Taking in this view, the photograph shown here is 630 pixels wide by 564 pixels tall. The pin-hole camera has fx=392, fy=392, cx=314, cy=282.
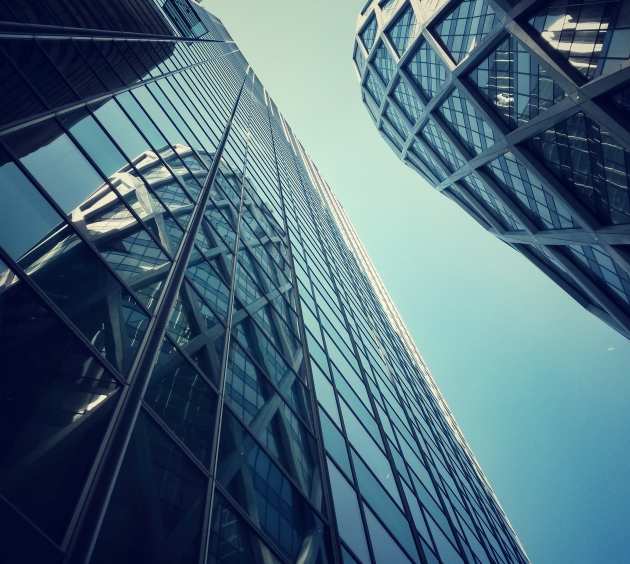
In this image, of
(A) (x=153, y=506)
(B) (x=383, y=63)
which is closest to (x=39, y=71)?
(A) (x=153, y=506)

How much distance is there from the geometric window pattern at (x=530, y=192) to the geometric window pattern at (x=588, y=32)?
8.01 meters

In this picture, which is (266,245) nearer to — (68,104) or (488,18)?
(68,104)

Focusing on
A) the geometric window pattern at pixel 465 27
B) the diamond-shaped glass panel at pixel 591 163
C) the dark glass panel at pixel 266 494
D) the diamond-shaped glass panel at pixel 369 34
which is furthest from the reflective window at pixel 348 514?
the diamond-shaped glass panel at pixel 369 34

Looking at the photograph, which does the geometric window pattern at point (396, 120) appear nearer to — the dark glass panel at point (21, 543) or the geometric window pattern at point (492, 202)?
the geometric window pattern at point (492, 202)

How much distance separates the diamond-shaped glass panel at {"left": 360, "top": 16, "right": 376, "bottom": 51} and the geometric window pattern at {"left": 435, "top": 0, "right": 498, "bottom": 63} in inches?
779

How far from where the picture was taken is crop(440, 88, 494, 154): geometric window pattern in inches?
1111

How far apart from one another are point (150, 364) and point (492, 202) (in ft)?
128

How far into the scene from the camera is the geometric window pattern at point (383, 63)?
4199 cm

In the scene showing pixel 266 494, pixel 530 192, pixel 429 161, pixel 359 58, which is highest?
pixel 359 58

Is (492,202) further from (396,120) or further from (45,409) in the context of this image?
(45,409)

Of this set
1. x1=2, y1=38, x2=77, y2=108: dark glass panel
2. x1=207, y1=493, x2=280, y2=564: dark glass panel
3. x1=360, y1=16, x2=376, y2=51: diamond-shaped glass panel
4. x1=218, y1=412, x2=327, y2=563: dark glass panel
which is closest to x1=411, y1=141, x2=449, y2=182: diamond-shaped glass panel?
x1=360, y1=16, x2=376, y2=51: diamond-shaped glass panel

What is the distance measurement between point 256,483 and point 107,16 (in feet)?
59.3

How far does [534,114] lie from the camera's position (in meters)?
22.7

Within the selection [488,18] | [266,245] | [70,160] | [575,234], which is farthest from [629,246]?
[70,160]
